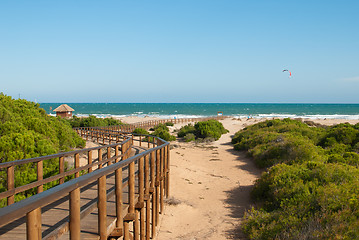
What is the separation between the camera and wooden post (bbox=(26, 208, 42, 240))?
196 centimetres

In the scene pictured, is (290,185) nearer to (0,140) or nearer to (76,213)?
(76,213)

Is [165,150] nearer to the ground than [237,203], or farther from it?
farther from it

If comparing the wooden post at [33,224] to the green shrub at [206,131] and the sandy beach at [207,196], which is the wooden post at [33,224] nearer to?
the sandy beach at [207,196]

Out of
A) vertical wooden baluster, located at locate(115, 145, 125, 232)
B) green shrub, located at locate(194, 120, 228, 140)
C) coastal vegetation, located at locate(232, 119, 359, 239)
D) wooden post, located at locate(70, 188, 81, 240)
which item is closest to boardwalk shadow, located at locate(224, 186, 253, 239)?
coastal vegetation, located at locate(232, 119, 359, 239)

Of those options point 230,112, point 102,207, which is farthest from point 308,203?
point 230,112

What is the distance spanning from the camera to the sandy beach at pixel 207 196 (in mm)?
7863

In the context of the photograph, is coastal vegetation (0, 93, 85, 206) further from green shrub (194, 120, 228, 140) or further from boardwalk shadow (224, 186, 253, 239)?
green shrub (194, 120, 228, 140)

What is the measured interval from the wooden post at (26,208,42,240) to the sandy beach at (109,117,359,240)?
19.1ft

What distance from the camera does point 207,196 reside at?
35.7 ft

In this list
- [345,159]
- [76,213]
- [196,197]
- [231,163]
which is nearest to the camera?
[76,213]

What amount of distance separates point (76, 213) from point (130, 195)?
89.1 inches

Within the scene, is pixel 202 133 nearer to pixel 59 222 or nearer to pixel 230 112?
pixel 59 222

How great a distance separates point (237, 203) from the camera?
10.0 m

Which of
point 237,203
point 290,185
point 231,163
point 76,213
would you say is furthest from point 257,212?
point 231,163
